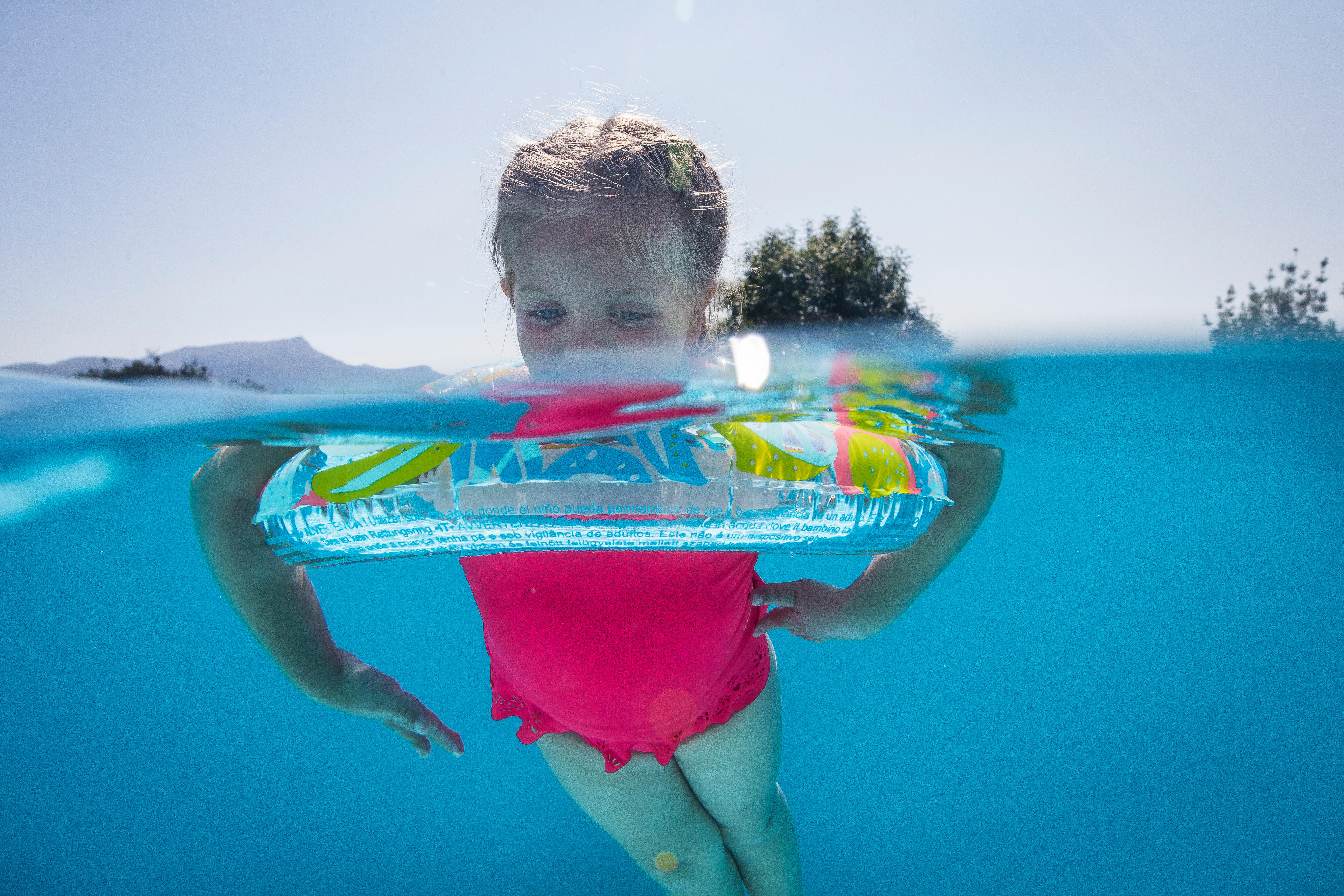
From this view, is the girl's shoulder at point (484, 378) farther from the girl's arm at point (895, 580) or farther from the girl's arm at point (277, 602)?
the girl's arm at point (895, 580)

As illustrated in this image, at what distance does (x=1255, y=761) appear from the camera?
4.43m

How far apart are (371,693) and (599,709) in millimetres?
787

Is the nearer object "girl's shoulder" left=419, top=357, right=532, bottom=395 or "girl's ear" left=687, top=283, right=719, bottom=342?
"girl's shoulder" left=419, top=357, right=532, bottom=395

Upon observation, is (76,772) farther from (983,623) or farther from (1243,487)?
(1243,487)

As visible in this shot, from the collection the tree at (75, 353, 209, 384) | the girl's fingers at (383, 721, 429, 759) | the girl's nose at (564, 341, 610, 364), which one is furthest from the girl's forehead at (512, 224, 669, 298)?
the girl's fingers at (383, 721, 429, 759)

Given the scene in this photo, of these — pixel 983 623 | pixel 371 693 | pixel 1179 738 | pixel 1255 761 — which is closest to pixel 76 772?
pixel 371 693

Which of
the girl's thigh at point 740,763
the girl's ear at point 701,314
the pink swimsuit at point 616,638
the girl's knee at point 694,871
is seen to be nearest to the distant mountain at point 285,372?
the pink swimsuit at point 616,638

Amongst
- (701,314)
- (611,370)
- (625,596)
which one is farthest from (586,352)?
(625,596)

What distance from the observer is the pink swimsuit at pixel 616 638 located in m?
1.84

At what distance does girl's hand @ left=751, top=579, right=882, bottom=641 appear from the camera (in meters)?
2.11

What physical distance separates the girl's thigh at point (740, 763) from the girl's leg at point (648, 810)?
0.07m

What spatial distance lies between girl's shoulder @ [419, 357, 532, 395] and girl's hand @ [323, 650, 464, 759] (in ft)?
3.07

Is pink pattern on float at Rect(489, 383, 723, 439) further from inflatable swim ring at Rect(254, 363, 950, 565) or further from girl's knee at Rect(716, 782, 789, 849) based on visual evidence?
girl's knee at Rect(716, 782, 789, 849)

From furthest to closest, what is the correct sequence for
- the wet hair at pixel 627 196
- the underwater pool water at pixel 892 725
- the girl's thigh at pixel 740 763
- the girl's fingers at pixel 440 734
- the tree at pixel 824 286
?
the tree at pixel 824 286, the underwater pool water at pixel 892 725, the girl's fingers at pixel 440 734, the girl's thigh at pixel 740 763, the wet hair at pixel 627 196
